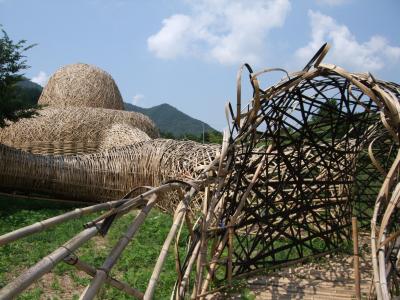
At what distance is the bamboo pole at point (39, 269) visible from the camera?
103 centimetres

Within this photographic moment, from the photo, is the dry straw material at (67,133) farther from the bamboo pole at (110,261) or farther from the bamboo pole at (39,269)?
the bamboo pole at (39,269)

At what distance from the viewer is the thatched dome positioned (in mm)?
11148

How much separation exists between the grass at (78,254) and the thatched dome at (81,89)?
18.2 feet

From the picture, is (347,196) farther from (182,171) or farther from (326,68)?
(182,171)

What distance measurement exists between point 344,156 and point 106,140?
6.46 m

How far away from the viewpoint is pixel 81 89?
1127 centimetres

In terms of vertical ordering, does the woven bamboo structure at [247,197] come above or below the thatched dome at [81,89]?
below

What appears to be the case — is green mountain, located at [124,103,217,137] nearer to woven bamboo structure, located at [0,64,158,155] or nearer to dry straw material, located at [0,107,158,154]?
woven bamboo structure, located at [0,64,158,155]

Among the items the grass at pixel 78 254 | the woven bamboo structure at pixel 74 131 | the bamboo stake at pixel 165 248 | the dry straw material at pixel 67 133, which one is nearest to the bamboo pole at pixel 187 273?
the bamboo stake at pixel 165 248

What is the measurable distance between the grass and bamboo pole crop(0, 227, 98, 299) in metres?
1.91

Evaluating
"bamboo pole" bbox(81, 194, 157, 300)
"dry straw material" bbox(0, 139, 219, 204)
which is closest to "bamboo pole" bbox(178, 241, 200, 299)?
"bamboo pole" bbox(81, 194, 157, 300)

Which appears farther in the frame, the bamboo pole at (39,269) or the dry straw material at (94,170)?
the dry straw material at (94,170)

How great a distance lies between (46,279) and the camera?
3535 millimetres

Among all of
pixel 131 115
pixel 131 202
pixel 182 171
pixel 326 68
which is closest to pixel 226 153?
pixel 326 68
